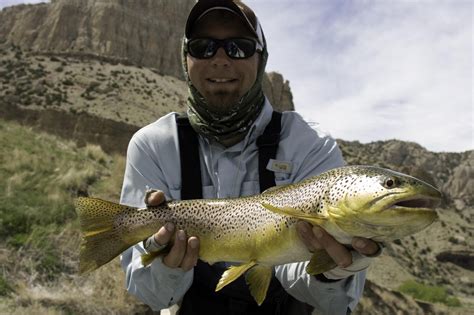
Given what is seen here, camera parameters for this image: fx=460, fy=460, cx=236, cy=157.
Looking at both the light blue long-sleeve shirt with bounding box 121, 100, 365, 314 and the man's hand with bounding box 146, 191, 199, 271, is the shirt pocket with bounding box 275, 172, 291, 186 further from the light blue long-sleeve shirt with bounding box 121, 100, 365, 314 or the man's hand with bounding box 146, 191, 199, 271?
the man's hand with bounding box 146, 191, 199, 271

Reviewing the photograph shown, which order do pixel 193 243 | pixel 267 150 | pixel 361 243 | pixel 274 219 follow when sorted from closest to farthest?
pixel 361 243, pixel 274 219, pixel 193 243, pixel 267 150

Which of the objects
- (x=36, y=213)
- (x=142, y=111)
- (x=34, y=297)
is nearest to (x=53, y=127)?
(x=142, y=111)

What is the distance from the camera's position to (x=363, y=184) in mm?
2572

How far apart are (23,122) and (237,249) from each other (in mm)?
34598

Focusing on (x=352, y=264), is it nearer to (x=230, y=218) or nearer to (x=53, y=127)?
(x=230, y=218)

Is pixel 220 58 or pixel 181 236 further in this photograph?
pixel 220 58

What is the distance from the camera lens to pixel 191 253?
3.13 m

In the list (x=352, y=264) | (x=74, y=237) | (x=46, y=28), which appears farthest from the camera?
(x=46, y=28)

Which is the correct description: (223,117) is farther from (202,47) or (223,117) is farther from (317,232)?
(317,232)

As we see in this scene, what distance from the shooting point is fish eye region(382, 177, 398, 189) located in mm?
2425

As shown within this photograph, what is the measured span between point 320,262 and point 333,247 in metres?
0.14

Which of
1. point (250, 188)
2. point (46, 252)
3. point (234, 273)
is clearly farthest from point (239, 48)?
point (46, 252)

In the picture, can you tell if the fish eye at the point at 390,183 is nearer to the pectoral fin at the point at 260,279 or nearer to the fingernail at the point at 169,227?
the pectoral fin at the point at 260,279

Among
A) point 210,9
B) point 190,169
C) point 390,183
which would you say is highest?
point 210,9
